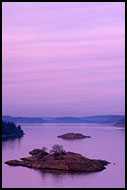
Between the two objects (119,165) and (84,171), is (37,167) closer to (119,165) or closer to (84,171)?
(84,171)

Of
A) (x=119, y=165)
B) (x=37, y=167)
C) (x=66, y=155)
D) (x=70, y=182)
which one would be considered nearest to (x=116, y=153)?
(x=119, y=165)

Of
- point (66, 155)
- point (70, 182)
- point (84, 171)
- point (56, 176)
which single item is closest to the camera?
point (70, 182)

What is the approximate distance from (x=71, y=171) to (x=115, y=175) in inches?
156

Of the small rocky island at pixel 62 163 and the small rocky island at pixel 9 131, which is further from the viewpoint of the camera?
the small rocky island at pixel 9 131

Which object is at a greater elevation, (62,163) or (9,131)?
(62,163)

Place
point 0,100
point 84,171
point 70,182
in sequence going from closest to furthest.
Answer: point 0,100 → point 70,182 → point 84,171

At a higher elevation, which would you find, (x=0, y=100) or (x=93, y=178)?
(x=0, y=100)

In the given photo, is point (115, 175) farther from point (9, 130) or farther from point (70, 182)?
point (9, 130)

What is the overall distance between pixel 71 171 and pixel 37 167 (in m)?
3.49

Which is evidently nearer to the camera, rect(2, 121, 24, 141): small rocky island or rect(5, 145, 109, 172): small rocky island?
rect(5, 145, 109, 172): small rocky island

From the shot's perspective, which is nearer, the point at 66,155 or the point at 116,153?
the point at 66,155

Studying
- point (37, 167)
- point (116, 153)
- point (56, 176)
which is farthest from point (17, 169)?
point (116, 153)

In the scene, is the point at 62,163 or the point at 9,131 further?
the point at 9,131

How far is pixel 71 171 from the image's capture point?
29312mm
